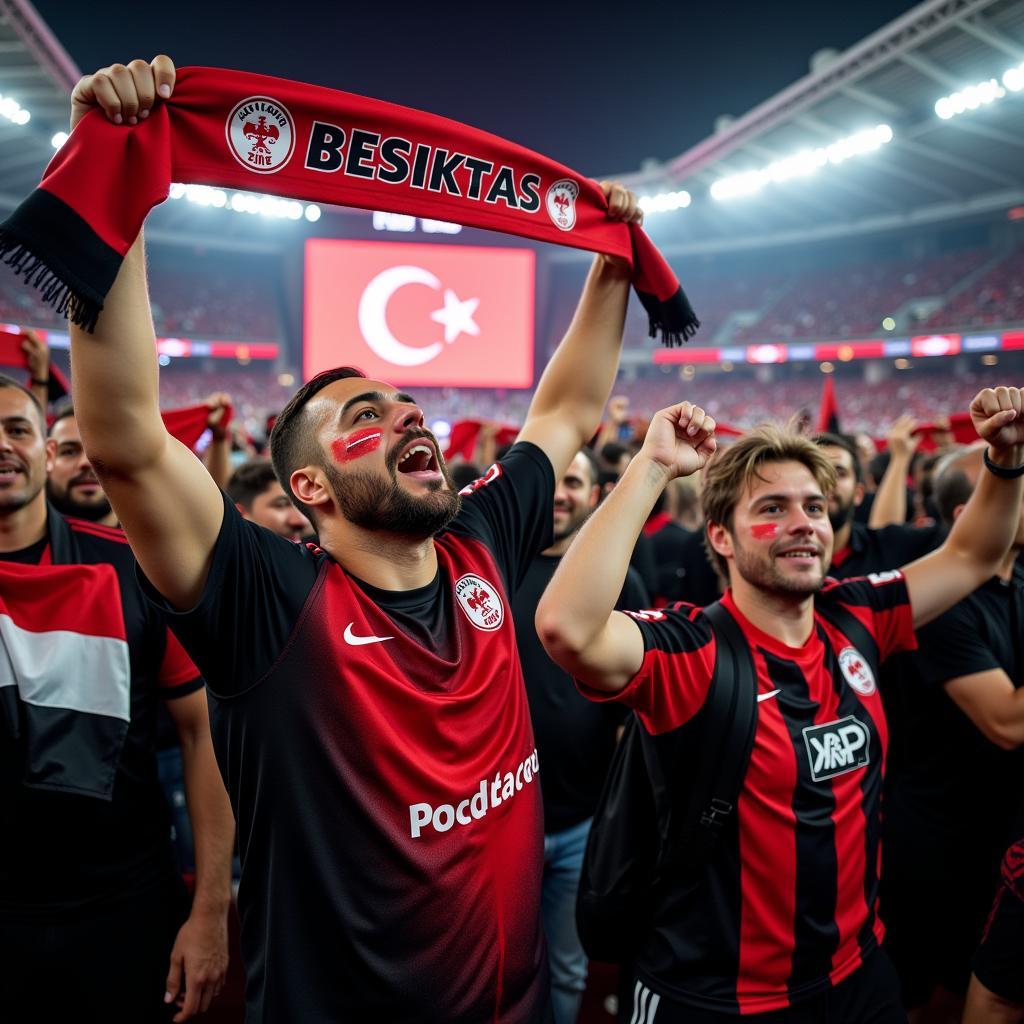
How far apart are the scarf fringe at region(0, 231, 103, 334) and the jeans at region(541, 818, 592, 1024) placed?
6.59 ft

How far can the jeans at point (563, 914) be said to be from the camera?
2578mm

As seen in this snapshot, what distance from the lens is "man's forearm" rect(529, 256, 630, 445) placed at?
7.47 ft

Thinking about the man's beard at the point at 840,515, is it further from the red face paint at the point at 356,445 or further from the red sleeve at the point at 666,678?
the red face paint at the point at 356,445

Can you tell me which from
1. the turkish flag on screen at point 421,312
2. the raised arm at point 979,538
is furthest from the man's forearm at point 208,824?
the turkish flag on screen at point 421,312

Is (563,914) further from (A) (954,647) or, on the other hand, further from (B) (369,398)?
(B) (369,398)

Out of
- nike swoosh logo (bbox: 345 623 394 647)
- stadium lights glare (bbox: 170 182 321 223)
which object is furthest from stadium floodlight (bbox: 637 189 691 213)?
nike swoosh logo (bbox: 345 623 394 647)

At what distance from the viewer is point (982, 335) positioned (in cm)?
2416

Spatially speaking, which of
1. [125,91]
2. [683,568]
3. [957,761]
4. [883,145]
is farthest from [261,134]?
[883,145]

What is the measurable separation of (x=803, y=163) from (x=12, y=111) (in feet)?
66.5

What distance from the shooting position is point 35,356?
3205mm

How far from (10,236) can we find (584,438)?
147cm

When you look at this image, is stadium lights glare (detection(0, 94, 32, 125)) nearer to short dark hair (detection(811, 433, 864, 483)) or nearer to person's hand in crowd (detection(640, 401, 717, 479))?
short dark hair (detection(811, 433, 864, 483))

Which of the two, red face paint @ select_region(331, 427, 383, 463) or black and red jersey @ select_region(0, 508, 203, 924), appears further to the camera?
black and red jersey @ select_region(0, 508, 203, 924)

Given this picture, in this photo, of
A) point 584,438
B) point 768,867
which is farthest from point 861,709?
point 584,438
